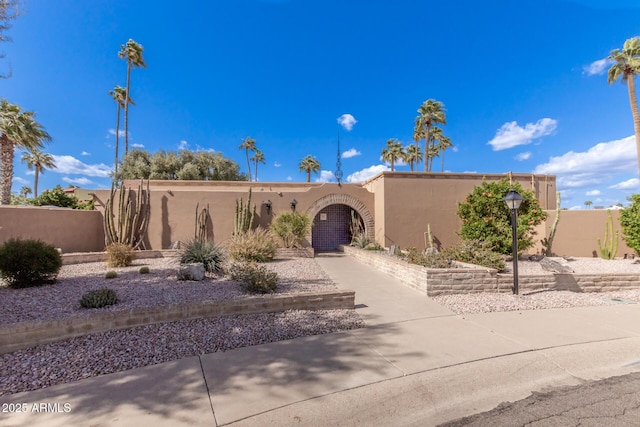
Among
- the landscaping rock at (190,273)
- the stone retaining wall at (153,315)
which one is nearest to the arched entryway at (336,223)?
the landscaping rock at (190,273)

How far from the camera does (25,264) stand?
241 inches

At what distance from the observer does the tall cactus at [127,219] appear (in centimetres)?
1280

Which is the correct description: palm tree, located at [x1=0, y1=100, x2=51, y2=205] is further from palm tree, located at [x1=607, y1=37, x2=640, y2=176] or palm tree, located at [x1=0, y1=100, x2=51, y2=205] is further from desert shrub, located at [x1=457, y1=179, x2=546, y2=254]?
palm tree, located at [x1=607, y1=37, x2=640, y2=176]

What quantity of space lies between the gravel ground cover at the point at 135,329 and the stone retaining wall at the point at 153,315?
3.5 inches

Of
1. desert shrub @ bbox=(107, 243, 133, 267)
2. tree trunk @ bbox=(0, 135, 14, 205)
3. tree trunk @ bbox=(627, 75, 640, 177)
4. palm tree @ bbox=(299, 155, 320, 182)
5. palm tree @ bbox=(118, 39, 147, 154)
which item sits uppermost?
palm tree @ bbox=(118, 39, 147, 154)

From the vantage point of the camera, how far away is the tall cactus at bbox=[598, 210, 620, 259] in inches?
473

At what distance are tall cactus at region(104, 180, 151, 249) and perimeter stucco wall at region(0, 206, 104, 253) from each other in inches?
29.3

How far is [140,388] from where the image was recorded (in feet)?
9.41

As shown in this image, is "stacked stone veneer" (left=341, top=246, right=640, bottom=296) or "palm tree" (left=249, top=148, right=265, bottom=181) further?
"palm tree" (left=249, top=148, right=265, bottom=181)

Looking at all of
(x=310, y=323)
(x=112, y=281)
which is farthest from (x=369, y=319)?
(x=112, y=281)

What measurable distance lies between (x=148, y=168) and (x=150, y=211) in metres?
10.9

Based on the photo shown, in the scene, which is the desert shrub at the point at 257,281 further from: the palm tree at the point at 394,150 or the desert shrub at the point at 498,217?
the palm tree at the point at 394,150

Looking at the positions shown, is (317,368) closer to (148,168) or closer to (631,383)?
(631,383)

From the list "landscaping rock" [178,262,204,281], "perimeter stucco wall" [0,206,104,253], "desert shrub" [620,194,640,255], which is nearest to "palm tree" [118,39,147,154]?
"perimeter stucco wall" [0,206,104,253]
